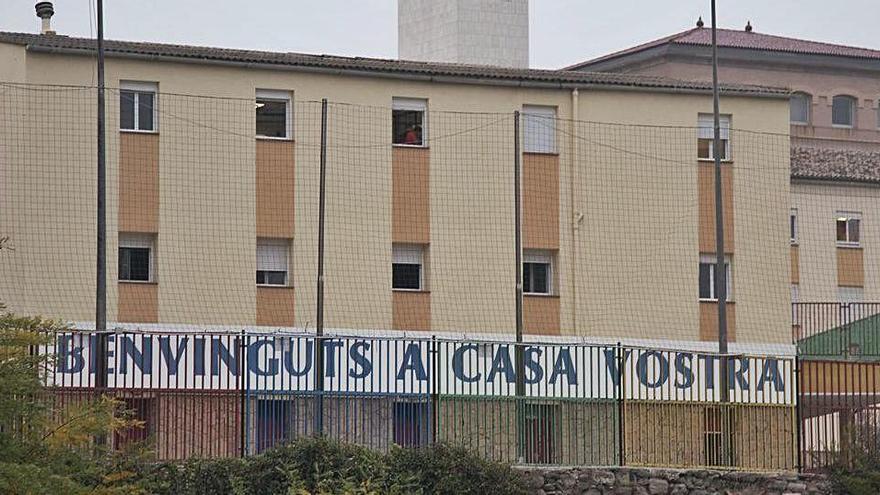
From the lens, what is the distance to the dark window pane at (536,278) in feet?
152

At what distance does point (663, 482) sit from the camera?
34.6m

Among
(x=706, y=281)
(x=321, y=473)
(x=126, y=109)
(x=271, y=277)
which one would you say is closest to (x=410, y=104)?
(x=271, y=277)

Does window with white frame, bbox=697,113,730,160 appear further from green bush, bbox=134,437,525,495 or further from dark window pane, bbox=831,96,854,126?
dark window pane, bbox=831,96,854,126

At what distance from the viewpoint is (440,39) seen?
54906mm

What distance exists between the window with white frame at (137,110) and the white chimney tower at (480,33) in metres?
Result: 12.7

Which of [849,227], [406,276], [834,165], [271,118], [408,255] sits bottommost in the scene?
[406,276]

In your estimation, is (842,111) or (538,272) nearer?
(538,272)

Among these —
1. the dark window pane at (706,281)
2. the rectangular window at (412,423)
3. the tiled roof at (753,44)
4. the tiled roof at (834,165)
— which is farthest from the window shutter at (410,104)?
the tiled roof at (753,44)

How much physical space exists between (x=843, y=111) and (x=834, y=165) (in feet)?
46.7

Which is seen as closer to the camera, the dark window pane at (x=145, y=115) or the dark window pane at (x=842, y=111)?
the dark window pane at (x=145, y=115)

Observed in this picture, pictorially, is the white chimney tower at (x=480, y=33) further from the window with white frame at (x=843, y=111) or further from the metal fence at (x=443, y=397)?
the window with white frame at (x=843, y=111)

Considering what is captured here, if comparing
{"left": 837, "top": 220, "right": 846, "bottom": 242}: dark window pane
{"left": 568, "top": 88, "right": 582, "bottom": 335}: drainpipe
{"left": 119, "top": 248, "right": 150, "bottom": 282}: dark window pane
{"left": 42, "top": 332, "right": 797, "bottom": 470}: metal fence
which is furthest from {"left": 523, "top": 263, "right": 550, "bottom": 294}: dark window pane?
{"left": 837, "top": 220, "right": 846, "bottom": 242}: dark window pane

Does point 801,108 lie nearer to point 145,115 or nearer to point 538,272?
point 538,272

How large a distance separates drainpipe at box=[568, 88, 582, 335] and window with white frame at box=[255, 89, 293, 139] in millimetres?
6832
